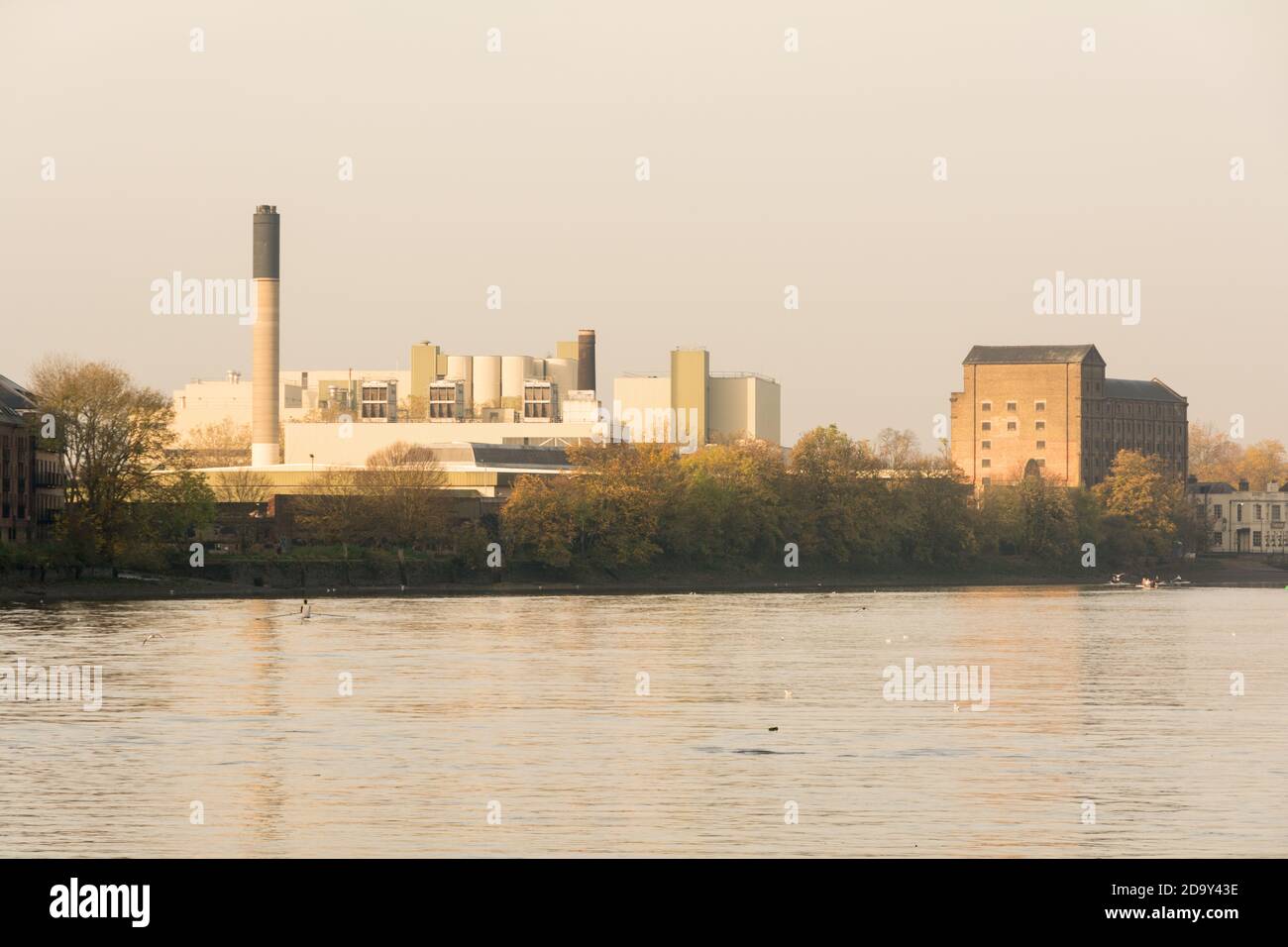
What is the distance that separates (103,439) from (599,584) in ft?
145

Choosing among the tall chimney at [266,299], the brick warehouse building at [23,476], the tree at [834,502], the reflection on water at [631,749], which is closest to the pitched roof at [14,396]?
the brick warehouse building at [23,476]

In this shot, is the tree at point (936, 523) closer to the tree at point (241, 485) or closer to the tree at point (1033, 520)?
the tree at point (1033, 520)

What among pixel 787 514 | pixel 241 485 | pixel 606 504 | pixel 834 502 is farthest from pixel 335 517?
pixel 834 502

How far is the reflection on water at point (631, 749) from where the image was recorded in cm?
3067

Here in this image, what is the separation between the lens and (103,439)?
115 meters

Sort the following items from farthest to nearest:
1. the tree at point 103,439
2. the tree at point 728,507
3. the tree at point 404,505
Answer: the tree at point 728,507
the tree at point 404,505
the tree at point 103,439

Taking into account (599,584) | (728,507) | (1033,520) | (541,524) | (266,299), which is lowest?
(599,584)

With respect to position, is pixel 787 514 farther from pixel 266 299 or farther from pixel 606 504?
pixel 266 299

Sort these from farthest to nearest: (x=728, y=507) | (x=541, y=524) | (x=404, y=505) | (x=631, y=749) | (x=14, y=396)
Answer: (x=728, y=507), (x=541, y=524), (x=404, y=505), (x=14, y=396), (x=631, y=749)

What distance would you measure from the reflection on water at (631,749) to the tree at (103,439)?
3334cm

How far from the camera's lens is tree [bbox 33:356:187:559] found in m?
115

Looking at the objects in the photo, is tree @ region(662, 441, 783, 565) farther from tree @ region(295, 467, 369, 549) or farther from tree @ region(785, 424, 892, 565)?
tree @ region(295, 467, 369, 549)

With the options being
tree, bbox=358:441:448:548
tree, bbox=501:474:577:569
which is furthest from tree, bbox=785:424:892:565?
tree, bbox=358:441:448:548
